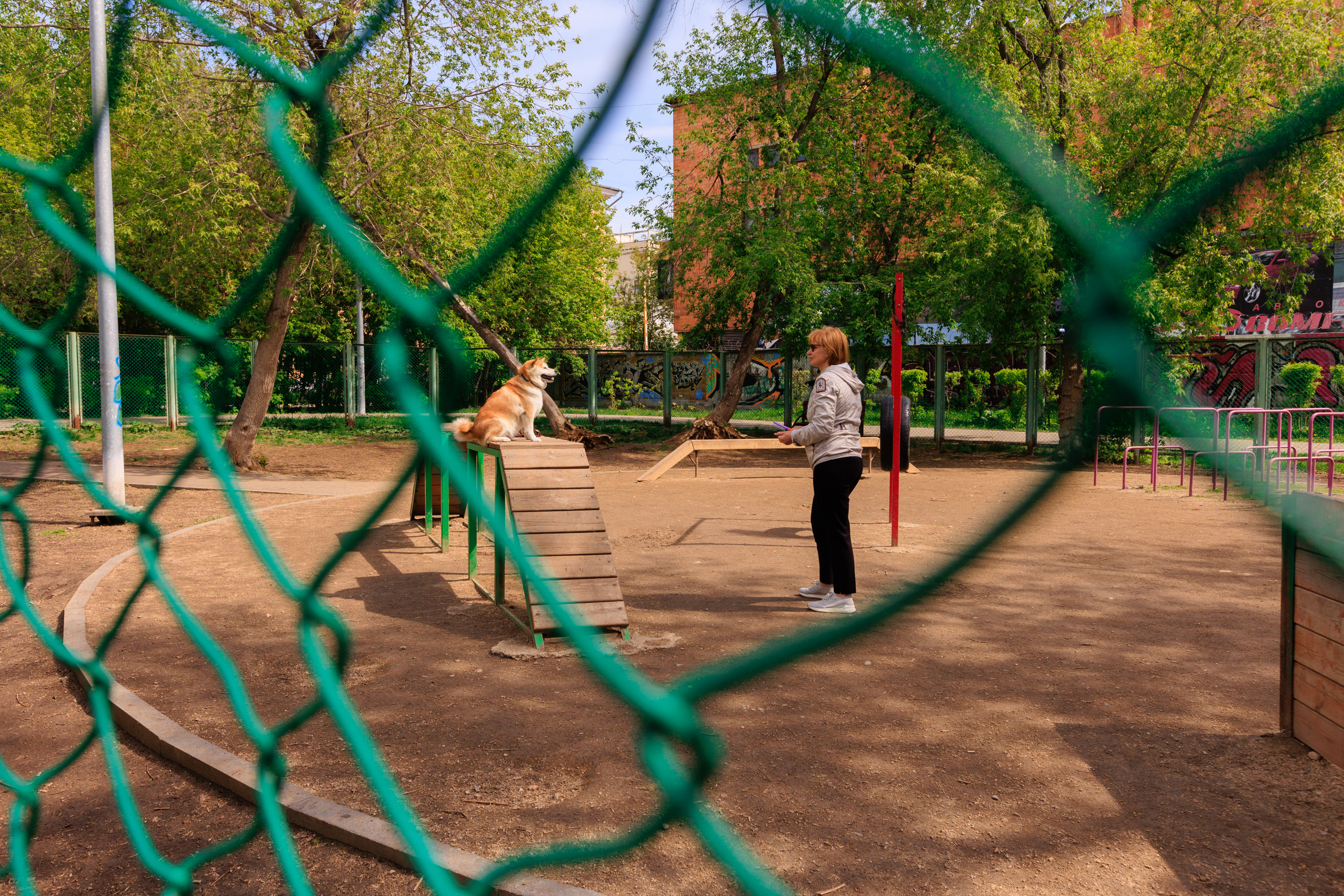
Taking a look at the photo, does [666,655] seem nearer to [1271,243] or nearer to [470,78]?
[1271,243]

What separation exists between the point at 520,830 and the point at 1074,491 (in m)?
2.79

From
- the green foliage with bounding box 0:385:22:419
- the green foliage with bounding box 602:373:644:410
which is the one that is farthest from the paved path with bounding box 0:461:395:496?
A: the green foliage with bounding box 602:373:644:410

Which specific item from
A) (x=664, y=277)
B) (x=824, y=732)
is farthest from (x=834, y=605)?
(x=664, y=277)

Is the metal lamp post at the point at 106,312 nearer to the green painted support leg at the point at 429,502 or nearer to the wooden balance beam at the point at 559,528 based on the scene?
the green painted support leg at the point at 429,502

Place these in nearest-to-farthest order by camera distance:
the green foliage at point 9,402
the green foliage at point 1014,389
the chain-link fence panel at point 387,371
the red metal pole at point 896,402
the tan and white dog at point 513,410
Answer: the chain-link fence panel at point 387,371 → the red metal pole at point 896,402 → the tan and white dog at point 513,410 → the green foliage at point 1014,389 → the green foliage at point 9,402

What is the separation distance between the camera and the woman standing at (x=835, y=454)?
5359mm

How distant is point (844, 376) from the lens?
18.0 ft

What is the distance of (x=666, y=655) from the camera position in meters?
4.68

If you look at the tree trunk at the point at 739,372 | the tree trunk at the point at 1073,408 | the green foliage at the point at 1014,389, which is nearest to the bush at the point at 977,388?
the green foliage at the point at 1014,389

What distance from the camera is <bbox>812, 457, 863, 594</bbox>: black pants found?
5363mm

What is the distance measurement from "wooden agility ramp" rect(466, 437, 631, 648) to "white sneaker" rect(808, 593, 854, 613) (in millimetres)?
1047

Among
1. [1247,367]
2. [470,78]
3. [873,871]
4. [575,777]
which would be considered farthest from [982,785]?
[470,78]

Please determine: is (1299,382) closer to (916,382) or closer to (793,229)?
(916,382)

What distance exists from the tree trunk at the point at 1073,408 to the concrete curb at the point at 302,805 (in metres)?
1.88
